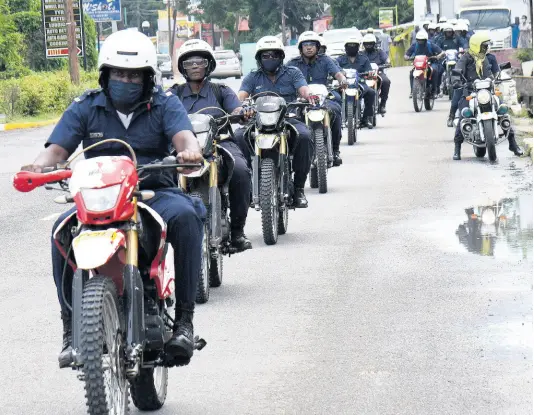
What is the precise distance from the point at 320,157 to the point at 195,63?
546 cm

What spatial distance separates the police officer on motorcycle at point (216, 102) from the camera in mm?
10219

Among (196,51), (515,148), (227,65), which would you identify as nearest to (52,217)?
(196,51)

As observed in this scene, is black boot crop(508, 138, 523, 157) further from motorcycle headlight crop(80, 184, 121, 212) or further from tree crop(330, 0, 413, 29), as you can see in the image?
tree crop(330, 0, 413, 29)

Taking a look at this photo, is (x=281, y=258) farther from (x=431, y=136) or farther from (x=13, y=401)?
(x=431, y=136)

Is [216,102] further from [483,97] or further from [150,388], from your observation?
[483,97]

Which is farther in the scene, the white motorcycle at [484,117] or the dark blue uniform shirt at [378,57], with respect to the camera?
the dark blue uniform shirt at [378,57]

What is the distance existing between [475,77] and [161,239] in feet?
47.4

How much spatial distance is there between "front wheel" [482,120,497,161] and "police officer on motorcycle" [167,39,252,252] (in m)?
8.57

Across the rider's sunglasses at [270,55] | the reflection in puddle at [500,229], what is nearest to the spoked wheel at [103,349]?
the reflection in puddle at [500,229]

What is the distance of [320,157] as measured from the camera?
1606 centimetres

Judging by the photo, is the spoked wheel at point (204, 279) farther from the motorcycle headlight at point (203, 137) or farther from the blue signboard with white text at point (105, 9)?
the blue signboard with white text at point (105, 9)

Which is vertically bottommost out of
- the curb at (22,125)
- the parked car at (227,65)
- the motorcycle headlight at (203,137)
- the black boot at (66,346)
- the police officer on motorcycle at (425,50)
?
the parked car at (227,65)

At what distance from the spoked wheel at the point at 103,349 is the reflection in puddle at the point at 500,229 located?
5894mm

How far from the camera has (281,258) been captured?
11.4 m
